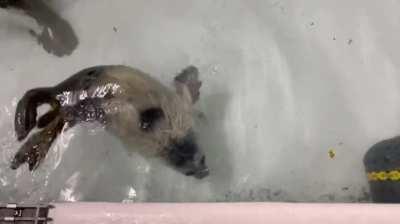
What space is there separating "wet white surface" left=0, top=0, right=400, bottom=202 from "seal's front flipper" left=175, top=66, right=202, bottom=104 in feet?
0.26

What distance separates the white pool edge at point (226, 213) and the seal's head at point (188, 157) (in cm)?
37

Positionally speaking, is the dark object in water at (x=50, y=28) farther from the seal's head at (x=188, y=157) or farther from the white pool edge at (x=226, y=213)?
the white pool edge at (x=226, y=213)

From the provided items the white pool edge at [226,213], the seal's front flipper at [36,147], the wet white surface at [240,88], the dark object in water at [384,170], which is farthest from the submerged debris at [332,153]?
the seal's front flipper at [36,147]

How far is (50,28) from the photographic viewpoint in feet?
6.55

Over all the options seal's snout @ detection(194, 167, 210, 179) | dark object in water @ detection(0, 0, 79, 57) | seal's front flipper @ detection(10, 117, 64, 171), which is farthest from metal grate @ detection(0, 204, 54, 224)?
dark object in water @ detection(0, 0, 79, 57)

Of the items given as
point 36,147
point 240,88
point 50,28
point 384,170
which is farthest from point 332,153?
point 50,28

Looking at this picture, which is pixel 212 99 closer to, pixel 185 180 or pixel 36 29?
pixel 185 180

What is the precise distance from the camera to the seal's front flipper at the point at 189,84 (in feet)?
5.81

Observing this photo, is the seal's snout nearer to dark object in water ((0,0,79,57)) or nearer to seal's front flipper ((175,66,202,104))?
seal's front flipper ((175,66,202,104))

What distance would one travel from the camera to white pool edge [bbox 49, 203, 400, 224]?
1.25 meters

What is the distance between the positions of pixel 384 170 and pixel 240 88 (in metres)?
0.56

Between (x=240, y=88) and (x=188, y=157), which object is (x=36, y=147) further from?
(x=240, y=88)

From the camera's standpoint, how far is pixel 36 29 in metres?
2.02

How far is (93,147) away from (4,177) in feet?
0.98
